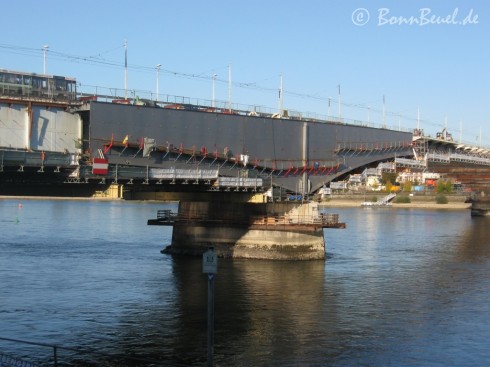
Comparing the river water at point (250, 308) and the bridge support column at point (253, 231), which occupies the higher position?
the bridge support column at point (253, 231)

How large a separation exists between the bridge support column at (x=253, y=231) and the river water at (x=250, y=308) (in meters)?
1.99

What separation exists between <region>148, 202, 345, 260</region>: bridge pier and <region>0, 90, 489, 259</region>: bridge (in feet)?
0.38

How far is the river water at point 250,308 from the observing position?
3984 centimetres

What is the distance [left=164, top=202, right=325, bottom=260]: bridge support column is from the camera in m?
76.5

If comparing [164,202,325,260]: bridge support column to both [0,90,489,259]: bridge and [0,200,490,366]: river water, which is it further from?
[0,200,490,366]: river water

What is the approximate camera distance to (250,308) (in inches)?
2042

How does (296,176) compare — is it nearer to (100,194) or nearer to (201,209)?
(201,209)

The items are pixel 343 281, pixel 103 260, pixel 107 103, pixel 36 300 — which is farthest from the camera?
pixel 103 260

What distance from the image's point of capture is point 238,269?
70.1 meters

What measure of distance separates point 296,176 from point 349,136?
9371 mm

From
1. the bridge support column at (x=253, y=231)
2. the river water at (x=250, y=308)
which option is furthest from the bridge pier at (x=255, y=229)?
the river water at (x=250, y=308)

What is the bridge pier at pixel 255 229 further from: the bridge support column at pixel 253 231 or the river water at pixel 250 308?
the river water at pixel 250 308

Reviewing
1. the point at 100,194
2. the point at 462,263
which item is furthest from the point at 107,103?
the point at 462,263

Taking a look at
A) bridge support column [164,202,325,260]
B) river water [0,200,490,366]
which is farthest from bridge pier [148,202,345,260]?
river water [0,200,490,366]
